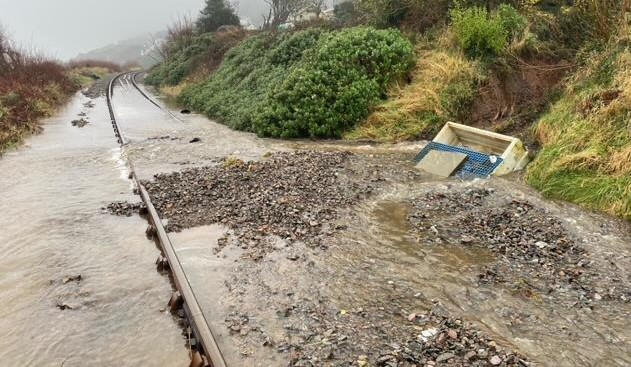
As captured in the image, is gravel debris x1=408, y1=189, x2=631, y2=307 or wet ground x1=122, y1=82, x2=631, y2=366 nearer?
wet ground x1=122, y1=82, x2=631, y2=366

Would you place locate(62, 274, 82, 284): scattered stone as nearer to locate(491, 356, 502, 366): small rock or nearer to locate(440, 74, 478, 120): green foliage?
locate(491, 356, 502, 366): small rock

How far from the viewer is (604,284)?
497 centimetres

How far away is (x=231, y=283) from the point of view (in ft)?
17.4

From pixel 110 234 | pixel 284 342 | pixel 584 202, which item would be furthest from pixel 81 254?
pixel 584 202

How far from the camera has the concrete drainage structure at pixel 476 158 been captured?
332 inches

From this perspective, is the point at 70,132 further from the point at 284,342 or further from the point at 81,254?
the point at 284,342

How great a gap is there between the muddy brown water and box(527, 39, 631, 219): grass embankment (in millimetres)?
373

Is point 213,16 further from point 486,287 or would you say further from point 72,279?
point 486,287

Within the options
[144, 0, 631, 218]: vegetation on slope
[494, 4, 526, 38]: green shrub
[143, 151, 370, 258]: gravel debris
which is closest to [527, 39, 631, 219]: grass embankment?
[144, 0, 631, 218]: vegetation on slope

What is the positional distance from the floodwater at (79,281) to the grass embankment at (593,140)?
595 centimetres

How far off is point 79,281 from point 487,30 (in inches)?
406

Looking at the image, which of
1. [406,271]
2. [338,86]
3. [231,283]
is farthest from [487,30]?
[231,283]

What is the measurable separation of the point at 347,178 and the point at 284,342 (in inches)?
175

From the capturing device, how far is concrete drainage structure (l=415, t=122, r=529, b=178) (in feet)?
27.7
